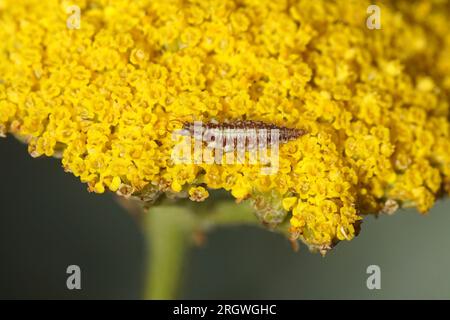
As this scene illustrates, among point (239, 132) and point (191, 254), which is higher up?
point (239, 132)

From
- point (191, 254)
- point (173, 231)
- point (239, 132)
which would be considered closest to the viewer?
point (239, 132)

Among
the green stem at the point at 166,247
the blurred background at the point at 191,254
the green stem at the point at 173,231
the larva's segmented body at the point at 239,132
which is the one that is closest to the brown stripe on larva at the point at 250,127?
the larva's segmented body at the point at 239,132

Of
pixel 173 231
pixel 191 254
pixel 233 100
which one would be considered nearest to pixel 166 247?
pixel 173 231

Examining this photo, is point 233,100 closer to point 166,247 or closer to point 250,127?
point 250,127

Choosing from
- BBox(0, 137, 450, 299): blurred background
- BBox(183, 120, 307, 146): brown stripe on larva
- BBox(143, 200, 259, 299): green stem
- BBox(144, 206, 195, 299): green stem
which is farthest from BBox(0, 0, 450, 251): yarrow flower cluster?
BBox(0, 137, 450, 299): blurred background

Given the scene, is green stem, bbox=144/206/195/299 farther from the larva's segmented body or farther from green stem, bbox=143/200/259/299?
the larva's segmented body
